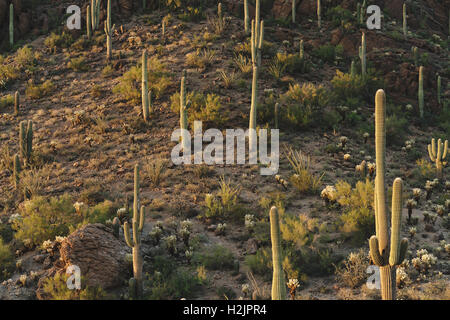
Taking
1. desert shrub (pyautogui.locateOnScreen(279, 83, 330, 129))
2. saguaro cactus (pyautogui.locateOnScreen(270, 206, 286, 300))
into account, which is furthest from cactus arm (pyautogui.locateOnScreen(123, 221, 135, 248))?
desert shrub (pyautogui.locateOnScreen(279, 83, 330, 129))

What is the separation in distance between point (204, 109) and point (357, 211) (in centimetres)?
668

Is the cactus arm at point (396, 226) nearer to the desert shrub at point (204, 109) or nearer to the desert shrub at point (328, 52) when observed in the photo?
the desert shrub at point (204, 109)

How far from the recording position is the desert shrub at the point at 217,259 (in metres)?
8.80

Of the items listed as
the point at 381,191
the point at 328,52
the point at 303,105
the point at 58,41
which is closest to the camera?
the point at 381,191

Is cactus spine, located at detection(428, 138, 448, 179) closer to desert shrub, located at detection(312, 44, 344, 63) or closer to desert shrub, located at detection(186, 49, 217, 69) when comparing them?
desert shrub, located at detection(312, 44, 344, 63)

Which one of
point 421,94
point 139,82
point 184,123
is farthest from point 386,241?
point 139,82

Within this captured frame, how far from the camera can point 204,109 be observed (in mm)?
15016

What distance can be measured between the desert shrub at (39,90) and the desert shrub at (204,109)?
549cm

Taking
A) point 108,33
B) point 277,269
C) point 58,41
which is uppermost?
point 58,41

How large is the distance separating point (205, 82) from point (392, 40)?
955 cm

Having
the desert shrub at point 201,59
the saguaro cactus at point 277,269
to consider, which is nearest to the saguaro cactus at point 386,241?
the saguaro cactus at point 277,269

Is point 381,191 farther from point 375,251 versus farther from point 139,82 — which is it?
point 139,82

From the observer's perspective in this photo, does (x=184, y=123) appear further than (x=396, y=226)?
Yes

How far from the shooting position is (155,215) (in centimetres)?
1080
